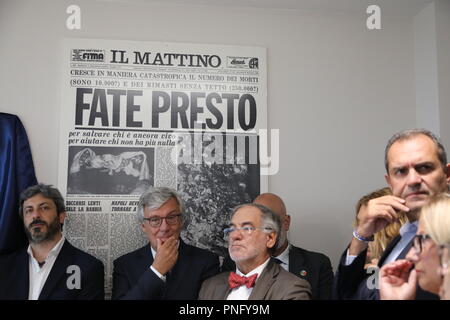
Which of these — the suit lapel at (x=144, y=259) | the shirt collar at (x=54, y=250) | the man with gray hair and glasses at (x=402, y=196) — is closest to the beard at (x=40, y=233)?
the shirt collar at (x=54, y=250)

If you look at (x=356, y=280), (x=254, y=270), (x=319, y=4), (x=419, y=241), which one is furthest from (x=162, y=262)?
(x=319, y=4)

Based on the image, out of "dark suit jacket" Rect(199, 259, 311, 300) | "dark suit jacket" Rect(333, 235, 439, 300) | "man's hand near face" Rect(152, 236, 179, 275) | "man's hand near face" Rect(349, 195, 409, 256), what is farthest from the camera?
"man's hand near face" Rect(152, 236, 179, 275)

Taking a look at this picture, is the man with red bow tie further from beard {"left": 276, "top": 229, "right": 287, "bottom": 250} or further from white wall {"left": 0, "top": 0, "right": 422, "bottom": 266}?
white wall {"left": 0, "top": 0, "right": 422, "bottom": 266}

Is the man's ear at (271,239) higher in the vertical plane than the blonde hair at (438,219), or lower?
lower

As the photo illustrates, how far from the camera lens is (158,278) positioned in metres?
2.46

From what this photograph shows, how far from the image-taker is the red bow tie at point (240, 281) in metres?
2.30

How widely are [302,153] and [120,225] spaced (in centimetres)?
130

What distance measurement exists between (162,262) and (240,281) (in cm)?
48

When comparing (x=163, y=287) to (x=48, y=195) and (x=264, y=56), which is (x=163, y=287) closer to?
(x=48, y=195)

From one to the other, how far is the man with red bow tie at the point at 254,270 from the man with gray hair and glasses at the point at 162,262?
0.50ft

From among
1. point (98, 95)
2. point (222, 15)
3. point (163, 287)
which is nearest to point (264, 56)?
point (222, 15)

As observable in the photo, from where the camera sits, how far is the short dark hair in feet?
9.17

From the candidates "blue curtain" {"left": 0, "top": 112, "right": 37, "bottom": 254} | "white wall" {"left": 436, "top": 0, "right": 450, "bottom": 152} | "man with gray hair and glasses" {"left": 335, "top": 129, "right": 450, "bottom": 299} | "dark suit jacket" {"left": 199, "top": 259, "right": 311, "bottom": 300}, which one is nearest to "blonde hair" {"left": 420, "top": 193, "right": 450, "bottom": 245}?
"man with gray hair and glasses" {"left": 335, "top": 129, "right": 450, "bottom": 299}

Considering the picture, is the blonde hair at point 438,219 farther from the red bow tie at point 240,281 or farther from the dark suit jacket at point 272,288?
the red bow tie at point 240,281
